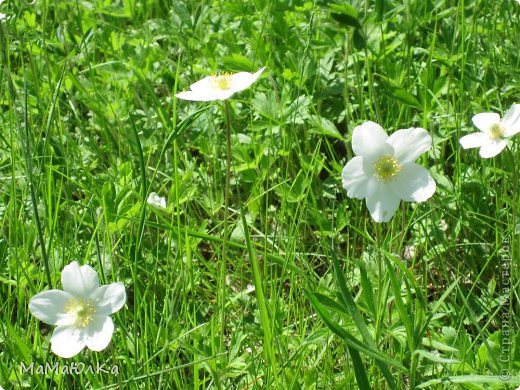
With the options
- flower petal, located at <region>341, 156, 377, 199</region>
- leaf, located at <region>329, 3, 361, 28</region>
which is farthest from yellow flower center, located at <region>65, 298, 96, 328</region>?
leaf, located at <region>329, 3, 361, 28</region>

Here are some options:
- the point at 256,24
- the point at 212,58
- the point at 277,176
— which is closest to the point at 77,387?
the point at 277,176

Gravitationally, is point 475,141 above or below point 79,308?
above

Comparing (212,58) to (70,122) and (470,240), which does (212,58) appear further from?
(470,240)

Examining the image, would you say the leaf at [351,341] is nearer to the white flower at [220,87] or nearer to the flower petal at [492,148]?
the white flower at [220,87]

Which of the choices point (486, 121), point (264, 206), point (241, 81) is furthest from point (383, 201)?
point (264, 206)

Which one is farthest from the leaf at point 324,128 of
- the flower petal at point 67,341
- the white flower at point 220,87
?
the flower petal at point 67,341

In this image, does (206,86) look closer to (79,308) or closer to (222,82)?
(222,82)

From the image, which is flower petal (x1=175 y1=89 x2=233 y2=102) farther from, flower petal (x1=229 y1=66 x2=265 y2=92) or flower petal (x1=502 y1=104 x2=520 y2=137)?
flower petal (x1=502 y1=104 x2=520 y2=137)
